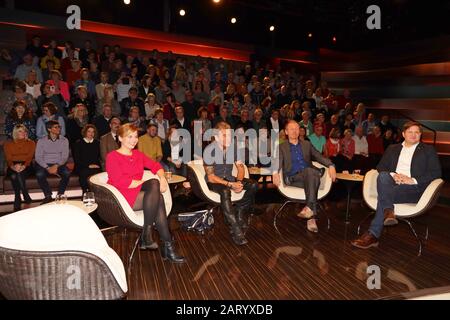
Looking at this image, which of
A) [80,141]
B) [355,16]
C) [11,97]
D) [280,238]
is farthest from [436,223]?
[355,16]

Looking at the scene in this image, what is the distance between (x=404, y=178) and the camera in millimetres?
4141

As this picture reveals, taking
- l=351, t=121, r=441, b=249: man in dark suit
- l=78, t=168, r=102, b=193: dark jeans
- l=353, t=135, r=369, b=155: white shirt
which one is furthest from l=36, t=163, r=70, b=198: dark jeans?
l=353, t=135, r=369, b=155: white shirt

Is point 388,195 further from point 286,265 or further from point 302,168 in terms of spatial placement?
point 286,265

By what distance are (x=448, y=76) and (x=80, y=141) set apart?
9458 millimetres

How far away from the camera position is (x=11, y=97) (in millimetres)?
7477

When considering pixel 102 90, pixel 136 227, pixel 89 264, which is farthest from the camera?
pixel 102 90

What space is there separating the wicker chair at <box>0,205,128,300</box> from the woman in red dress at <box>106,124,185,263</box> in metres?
1.51

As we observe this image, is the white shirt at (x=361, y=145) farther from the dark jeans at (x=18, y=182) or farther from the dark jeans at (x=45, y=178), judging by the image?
the dark jeans at (x=18, y=182)

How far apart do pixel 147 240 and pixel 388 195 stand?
8.11ft

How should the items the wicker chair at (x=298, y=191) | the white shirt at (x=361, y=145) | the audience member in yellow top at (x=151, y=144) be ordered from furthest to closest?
the white shirt at (x=361, y=145) → the audience member in yellow top at (x=151, y=144) → the wicker chair at (x=298, y=191)

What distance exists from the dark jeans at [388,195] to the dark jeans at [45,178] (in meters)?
4.47

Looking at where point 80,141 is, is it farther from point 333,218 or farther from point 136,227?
point 333,218

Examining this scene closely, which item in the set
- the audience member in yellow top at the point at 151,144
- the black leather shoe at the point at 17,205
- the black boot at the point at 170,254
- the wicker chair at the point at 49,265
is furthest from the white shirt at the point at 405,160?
the black leather shoe at the point at 17,205

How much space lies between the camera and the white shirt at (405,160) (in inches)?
173
